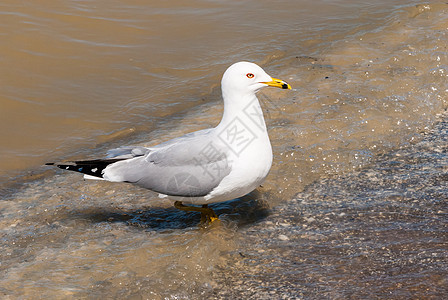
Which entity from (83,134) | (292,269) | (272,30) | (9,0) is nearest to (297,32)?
(272,30)

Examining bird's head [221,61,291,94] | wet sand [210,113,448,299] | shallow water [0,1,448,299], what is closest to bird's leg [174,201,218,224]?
shallow water [0,1,448,299]

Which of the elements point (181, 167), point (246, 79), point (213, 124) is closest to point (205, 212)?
point (181, 167)

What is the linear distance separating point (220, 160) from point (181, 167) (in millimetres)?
336

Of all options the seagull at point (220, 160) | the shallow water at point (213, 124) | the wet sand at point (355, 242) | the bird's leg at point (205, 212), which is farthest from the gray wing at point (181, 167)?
the wet sand at point (355, 242)

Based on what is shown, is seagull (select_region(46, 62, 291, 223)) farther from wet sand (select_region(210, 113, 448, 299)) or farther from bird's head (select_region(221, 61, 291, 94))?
wet sand (select_region(210, 113, 448, 299))

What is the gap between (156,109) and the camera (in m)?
7.38

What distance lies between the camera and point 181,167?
14.8 ft

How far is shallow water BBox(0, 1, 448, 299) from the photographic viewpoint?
4.13 m

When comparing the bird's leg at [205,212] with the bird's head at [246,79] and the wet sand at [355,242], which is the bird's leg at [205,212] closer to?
the wet sand at [355,242]

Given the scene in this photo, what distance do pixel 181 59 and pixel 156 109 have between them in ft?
4.60

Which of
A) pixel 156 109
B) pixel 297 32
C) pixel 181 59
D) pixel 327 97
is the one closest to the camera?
pixel 327 97

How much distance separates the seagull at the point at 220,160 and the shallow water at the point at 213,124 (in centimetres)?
44

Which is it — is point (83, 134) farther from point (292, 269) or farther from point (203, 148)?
point (292, 269)

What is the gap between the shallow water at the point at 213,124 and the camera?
413 centimetres
